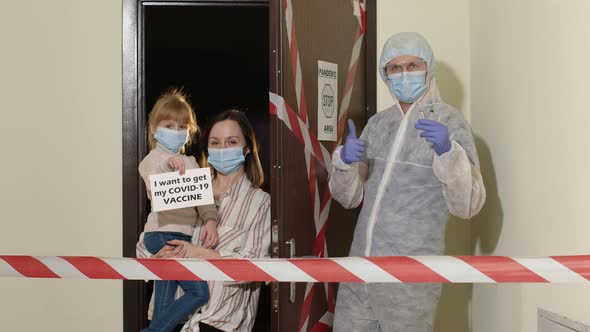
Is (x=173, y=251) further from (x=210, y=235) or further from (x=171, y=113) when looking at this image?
(x=171, y=113)

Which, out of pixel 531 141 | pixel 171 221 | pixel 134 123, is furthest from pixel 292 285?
pixel 134 123

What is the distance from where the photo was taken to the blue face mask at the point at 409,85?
296 centimetres

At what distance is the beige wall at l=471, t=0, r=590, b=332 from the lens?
238cm

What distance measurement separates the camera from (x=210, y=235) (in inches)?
137

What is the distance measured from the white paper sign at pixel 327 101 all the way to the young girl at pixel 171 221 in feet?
1.94

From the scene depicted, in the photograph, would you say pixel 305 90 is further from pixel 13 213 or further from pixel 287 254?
pixel 13 213

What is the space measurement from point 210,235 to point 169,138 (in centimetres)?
47

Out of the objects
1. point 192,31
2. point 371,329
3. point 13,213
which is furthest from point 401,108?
point 192,31

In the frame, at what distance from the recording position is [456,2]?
3766mm

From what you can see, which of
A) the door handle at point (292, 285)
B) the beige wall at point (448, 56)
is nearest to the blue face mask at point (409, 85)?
the door handle at point (292, 285)

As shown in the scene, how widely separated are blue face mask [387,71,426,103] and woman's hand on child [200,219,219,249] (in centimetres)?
102

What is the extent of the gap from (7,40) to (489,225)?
240cm

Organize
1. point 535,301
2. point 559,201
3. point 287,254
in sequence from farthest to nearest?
point 287,254
point 535,301
point 559,201

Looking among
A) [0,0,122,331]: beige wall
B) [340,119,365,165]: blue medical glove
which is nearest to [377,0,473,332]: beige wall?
[340,119,365,165]: blue medical glove
